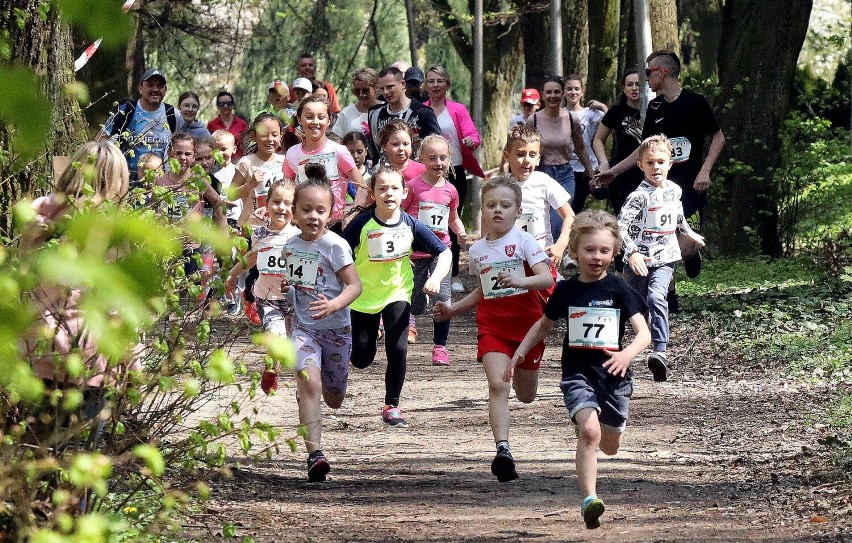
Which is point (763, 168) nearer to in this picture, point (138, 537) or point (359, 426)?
point (359, 426)

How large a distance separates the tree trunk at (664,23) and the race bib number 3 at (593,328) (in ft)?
34.5

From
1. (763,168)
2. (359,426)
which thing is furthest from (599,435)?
(763,168)

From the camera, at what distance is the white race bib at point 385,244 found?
8484 mm

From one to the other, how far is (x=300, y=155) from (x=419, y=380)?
2117 mm

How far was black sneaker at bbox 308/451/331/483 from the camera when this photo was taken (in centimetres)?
695

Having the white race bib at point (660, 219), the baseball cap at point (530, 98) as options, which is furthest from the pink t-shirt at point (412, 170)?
the baseball cap at point (530, 98)

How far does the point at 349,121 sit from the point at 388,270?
559cm

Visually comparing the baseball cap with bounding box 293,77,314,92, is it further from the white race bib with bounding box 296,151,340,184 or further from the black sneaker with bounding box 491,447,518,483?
the black sneaker with bounding box 491,447,518,483

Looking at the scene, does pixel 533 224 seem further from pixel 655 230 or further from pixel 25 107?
pixel 25 107

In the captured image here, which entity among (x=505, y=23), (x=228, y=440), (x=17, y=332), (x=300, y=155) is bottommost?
(x=228, y=440)

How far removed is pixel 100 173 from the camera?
4910 mm

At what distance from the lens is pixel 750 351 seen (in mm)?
10688

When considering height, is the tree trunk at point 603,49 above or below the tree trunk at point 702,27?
below

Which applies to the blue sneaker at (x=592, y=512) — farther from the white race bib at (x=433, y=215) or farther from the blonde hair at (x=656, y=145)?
the white race bib at (x=433, y=215)
